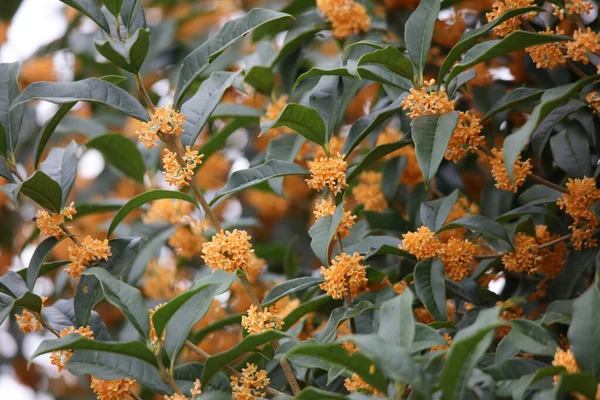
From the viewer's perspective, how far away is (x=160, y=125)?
3.37ft

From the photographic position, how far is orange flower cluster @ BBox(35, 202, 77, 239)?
1062 mm

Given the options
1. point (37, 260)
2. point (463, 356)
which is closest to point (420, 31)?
point (463, 356)

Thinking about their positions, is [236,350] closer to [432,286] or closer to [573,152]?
[432,286]

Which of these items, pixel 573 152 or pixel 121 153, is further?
pixel 121 153

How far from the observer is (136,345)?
0.85m

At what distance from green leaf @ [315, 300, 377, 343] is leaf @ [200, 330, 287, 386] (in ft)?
0.43

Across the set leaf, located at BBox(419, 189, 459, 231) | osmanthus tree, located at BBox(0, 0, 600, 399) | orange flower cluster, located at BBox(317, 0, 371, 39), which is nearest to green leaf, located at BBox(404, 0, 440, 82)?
osmanthus tree, located at BBox(0, 0, 600, 399)

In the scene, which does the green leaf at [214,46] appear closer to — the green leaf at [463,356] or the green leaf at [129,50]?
the green leaf at [129,50]

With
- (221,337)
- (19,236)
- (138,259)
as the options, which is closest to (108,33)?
(138,259)

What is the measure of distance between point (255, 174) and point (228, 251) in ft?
0.41

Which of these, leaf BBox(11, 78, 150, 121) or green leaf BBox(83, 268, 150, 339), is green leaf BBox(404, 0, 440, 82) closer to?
leaf BBox(11, 78, 150, 121)

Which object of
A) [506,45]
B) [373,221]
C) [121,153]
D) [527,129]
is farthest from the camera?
[121,153]

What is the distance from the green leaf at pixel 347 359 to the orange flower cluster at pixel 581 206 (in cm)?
45

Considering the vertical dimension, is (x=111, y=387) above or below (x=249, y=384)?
above
